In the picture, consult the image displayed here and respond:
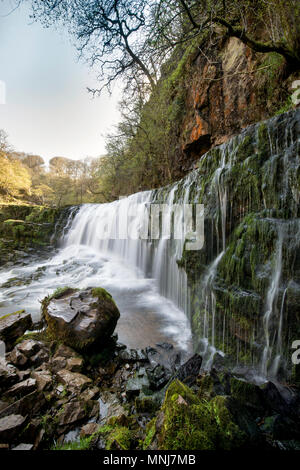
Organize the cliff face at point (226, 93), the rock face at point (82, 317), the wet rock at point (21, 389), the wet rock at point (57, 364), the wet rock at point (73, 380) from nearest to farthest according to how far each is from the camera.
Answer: the wet rock at point (21, 389), the wet rock at point (73, 380), the wet rock at point (57, 364), the rock face at point (82, 317), the cliff face at point (226, 93)

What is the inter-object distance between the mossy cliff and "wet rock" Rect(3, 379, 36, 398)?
2.69 metres

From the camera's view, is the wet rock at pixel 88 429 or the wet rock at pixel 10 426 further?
the wet rock at pixel 88 429

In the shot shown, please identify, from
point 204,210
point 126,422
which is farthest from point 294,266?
point 126,422

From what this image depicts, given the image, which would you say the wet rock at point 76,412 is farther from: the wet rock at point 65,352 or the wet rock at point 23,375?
the wet rock at point 65,352

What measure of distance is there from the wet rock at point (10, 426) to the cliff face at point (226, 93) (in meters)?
7.67

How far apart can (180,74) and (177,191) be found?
7833 millimetres

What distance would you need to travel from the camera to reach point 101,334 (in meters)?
3.01

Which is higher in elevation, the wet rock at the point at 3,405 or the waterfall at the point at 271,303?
the waterfall at the point at 271,303

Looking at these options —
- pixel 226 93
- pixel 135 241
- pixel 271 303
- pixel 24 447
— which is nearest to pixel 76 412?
pixel 24 447

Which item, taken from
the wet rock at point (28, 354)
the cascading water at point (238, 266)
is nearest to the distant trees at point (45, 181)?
the cascading water at point (238, 266)

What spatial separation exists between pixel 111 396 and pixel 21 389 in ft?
3.24

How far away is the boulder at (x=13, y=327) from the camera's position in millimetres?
2964

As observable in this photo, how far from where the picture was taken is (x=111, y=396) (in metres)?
2.26

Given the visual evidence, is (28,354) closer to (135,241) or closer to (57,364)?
(57,364)
